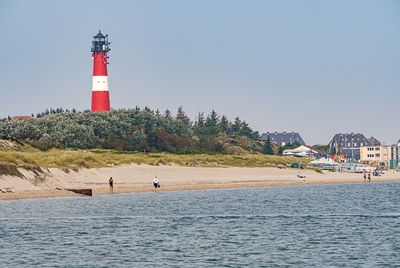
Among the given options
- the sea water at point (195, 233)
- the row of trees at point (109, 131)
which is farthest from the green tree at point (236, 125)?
the sea water at point (195, 233)

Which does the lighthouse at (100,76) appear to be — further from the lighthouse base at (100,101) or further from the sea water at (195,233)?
the sea water at (195,233)

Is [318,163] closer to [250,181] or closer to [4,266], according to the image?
[250,181]

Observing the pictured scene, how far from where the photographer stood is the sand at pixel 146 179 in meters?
53.2

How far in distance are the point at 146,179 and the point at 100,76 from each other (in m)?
42.7

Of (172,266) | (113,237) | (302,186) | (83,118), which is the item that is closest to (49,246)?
(113,237)

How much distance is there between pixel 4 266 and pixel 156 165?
51.2m

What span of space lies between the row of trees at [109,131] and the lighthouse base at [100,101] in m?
1.78

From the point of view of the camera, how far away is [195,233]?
118 feet

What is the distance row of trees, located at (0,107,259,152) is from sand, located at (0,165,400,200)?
17.9 m

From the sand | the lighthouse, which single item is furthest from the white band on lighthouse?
the sand

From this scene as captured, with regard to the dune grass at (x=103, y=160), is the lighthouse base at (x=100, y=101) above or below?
above

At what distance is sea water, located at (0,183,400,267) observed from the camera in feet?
91.8

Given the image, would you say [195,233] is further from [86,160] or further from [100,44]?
[100,44]

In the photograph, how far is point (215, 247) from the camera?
31.2 metres
